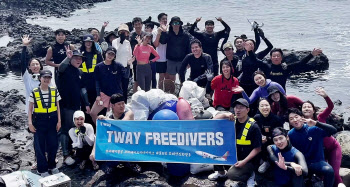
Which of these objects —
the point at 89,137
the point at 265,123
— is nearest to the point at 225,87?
the point at 265,123

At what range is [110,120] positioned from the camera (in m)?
8.52

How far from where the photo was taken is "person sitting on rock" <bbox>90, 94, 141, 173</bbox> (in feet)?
27.6

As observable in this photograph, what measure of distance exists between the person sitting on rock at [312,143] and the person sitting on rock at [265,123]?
60 centimetres

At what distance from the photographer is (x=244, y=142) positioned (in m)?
7.85

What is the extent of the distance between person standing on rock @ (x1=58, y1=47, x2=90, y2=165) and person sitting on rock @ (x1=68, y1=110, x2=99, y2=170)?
45 centimetres

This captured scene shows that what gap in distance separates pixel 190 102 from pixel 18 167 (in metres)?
4.83

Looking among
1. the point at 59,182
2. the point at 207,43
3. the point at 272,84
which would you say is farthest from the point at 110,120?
the point at 207,43

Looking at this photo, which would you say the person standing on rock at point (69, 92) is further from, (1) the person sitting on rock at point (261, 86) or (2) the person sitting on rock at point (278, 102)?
(2) the person sitting on rock at point (278, 102)

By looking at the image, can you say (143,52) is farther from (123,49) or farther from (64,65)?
(64,65)

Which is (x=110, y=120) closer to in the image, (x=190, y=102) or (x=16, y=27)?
(x=190, y=102)

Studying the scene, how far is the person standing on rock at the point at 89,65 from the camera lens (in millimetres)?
10453

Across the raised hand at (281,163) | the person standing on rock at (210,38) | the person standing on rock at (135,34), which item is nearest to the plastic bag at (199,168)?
the raised hand at (281,163)

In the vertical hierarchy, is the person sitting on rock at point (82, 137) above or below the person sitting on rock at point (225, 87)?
below

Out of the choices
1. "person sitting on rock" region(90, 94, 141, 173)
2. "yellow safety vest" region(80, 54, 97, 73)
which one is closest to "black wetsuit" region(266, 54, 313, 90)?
"person sitting on rock" region(90, 94, 141, 173)
